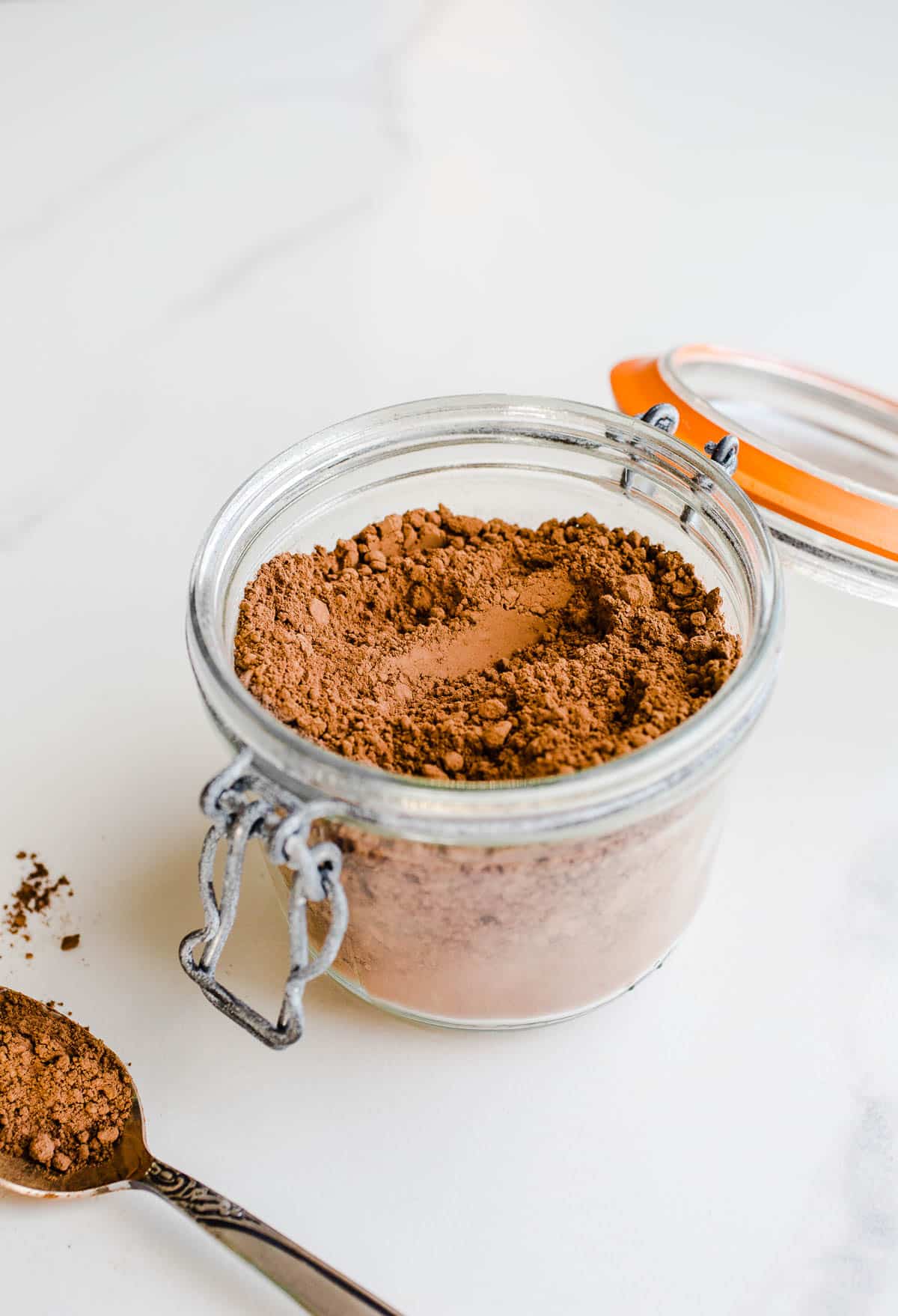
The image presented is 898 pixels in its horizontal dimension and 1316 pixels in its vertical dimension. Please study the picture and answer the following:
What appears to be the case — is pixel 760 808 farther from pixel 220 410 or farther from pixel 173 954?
pixel 220 410

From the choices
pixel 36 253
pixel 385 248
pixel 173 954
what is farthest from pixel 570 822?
pixel 36 253

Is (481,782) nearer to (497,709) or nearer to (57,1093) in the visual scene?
(497,709)

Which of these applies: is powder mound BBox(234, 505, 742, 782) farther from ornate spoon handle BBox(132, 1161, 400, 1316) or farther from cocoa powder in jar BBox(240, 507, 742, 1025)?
ornate spoon handle BBox(132, 1161, 400, 1316)

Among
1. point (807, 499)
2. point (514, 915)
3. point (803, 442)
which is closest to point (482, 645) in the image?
point (514, 915)

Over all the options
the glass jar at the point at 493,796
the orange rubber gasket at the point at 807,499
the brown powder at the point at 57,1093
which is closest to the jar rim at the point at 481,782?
the glass jar at the point at 493,796

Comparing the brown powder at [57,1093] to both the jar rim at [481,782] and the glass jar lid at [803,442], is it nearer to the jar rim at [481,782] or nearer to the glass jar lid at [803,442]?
the jar rim at [481,782]

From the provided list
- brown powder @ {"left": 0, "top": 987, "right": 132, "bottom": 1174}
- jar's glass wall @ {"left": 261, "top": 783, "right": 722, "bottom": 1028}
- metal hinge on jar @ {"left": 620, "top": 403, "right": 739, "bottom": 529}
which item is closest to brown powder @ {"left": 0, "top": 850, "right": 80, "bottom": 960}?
brown powder @ {"left": 0, "top": 987, "right": 132, "bottom": 1174}
